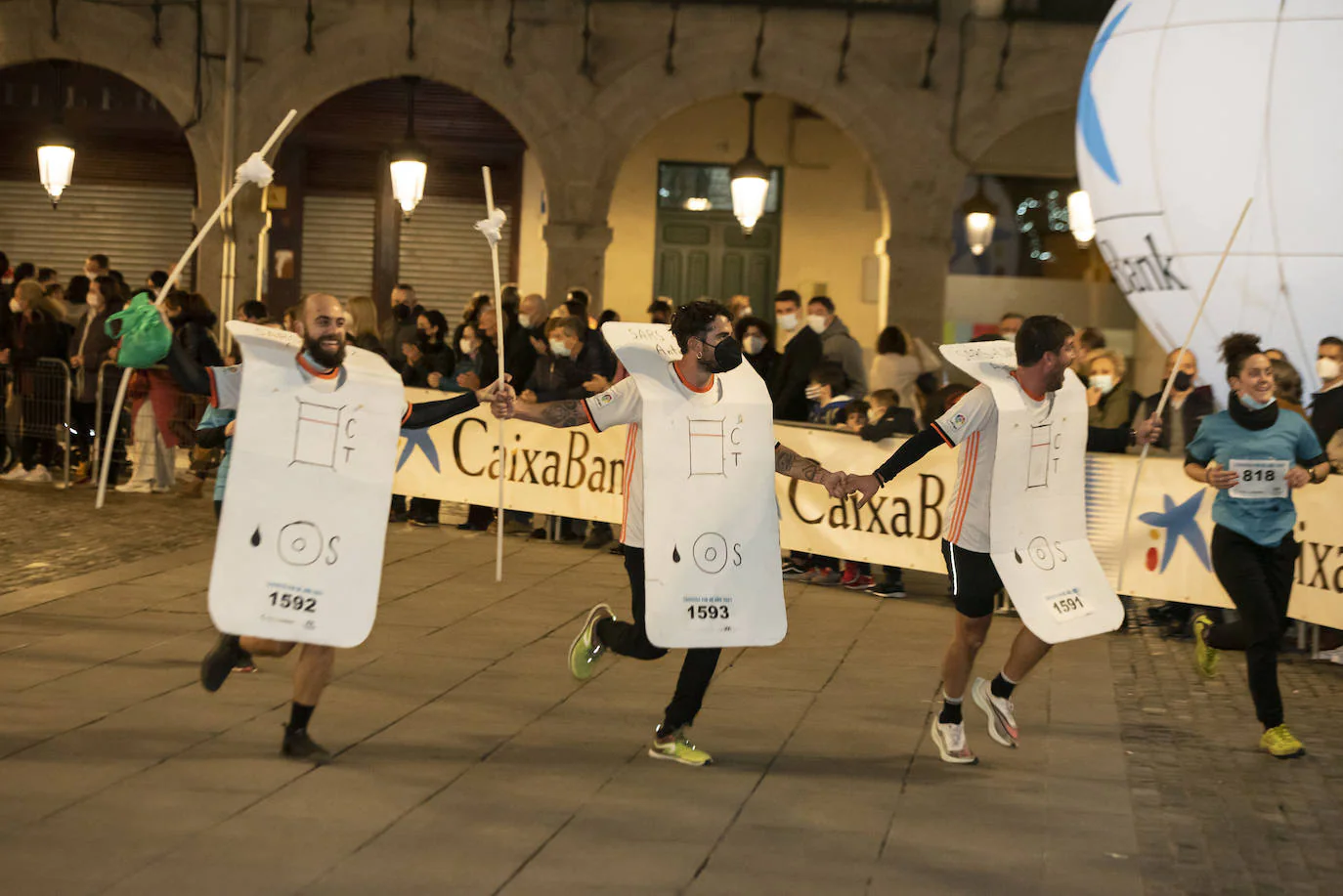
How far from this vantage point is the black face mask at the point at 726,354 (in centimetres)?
778

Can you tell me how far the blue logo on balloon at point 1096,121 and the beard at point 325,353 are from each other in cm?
927

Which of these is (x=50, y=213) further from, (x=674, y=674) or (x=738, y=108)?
(x=674, y=674)

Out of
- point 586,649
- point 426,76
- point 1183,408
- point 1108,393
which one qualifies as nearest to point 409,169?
point 426,76

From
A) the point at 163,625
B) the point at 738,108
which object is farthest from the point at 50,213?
the point at 163,625

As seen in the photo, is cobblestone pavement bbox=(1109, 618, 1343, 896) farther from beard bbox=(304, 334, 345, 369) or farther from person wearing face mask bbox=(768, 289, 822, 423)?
person wearing face mask bbox=(768, 289, 822, 423)

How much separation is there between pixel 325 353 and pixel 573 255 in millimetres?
14555

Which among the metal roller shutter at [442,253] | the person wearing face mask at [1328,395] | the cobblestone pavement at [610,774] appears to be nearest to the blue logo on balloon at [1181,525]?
the cobblestone pavement at [610,774]

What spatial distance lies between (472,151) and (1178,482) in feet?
52.9

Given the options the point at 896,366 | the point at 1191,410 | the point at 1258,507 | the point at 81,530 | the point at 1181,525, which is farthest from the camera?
the point at 896,366

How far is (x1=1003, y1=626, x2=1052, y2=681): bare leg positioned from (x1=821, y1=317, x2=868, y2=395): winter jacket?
22.9ft

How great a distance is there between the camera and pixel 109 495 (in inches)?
Answer: 671

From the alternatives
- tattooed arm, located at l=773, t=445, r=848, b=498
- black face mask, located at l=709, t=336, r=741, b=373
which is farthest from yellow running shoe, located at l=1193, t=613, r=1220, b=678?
black face mask, located at l=709, t=336, r=741, b=373

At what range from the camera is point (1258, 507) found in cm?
891

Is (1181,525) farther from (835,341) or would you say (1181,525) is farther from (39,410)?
(39,410)
